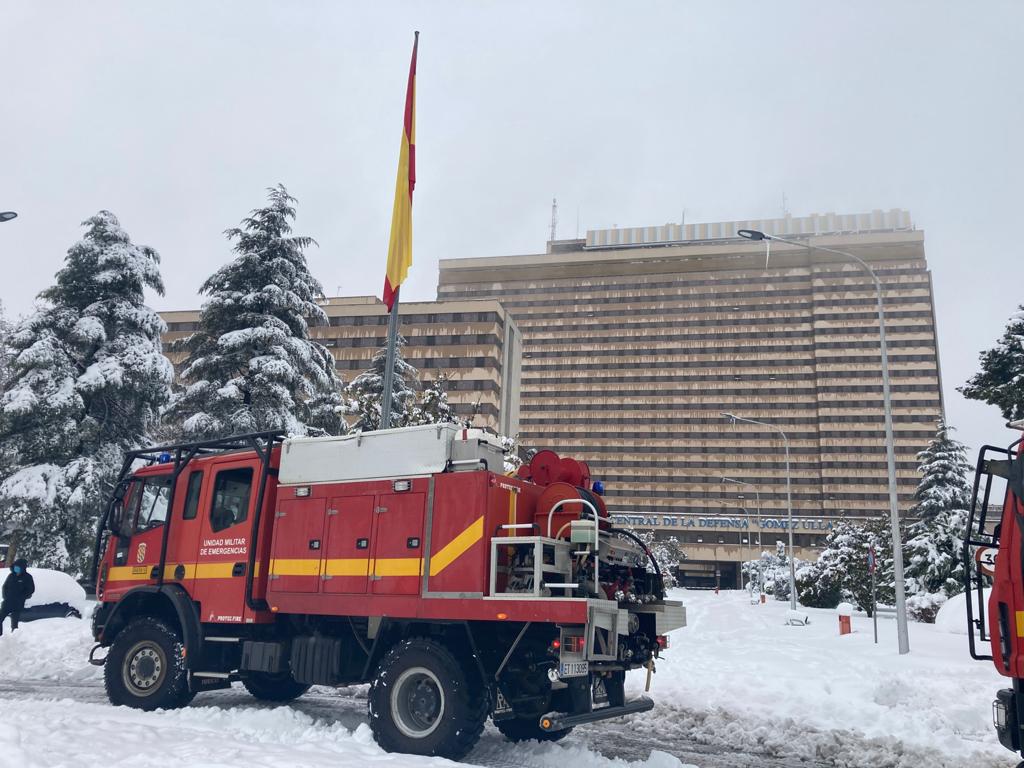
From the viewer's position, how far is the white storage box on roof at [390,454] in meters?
8.66

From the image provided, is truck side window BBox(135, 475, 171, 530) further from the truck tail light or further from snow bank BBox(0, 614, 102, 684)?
the truck tail light

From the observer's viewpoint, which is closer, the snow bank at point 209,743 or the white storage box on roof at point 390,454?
the snow bank at point 209,743

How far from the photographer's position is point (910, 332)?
120000 mm

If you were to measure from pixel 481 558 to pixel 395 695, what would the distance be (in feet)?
5.52

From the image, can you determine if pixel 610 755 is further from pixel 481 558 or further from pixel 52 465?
pixel 52 465

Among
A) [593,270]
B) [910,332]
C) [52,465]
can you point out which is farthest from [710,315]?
[52,465]

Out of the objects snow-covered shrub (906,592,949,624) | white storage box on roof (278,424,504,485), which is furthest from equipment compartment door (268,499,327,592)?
snow-covered shrub (906,592,949,624)

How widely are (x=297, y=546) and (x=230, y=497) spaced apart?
149cm

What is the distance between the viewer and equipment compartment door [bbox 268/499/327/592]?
9.33 meters

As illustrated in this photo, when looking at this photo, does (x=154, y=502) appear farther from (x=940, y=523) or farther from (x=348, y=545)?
(x=940, y=523)

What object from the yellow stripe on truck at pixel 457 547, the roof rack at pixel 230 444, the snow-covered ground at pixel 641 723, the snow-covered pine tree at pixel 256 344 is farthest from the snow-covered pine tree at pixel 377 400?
the yellow stripe on truck at pixel 457 547

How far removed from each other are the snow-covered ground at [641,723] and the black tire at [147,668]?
31 centimetres

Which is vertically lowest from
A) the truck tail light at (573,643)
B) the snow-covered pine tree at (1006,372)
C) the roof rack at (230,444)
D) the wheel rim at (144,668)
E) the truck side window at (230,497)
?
the wheel rim at (144,668)

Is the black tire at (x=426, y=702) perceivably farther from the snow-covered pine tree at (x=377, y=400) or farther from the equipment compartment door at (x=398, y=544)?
the snow-covered pine tree at (x=377, y=400)
